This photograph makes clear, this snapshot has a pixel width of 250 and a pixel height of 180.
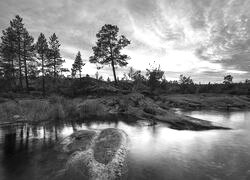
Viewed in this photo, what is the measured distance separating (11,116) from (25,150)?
11041 mm

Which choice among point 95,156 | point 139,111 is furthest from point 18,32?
point 95,156

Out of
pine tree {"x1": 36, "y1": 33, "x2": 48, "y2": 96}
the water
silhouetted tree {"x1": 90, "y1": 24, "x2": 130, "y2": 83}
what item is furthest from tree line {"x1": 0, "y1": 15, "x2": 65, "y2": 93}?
the water

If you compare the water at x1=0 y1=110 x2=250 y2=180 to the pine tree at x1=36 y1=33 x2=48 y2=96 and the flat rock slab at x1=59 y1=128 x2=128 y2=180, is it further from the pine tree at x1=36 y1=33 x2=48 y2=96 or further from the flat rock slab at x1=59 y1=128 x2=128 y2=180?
the pine tree at x1=36 y1=33 x2=48 y2=96

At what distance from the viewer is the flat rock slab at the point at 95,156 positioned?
607 centimetres

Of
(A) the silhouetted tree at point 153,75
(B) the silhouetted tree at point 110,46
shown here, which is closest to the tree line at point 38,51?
(B) the silhouetted tree at point 110,46

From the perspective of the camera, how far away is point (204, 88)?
8419 centimetres

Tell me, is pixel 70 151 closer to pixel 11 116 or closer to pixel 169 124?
pixel 169 124

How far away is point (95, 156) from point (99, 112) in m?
13.7

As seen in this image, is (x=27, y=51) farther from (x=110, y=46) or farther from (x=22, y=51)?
(x=110, y=46)

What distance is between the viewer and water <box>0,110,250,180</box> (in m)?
6.40

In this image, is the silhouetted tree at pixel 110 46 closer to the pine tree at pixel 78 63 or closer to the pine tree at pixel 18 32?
the pine tree at pixel 18 32

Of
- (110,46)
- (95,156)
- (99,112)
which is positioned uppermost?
(110,46)

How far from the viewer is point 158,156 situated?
8.20 m

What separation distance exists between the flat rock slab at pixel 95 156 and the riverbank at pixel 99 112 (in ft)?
27.3
